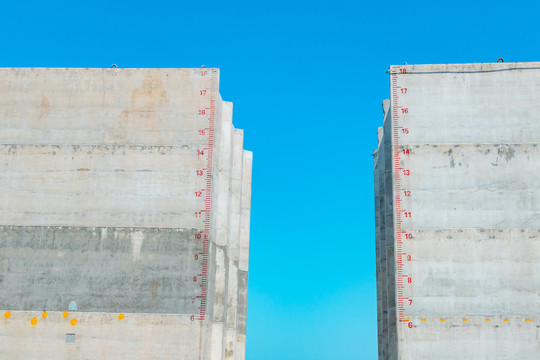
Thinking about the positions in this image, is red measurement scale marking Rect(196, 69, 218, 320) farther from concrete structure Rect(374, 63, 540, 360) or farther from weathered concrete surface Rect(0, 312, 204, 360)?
concrete structure Rect(374, 63, 540, 360)

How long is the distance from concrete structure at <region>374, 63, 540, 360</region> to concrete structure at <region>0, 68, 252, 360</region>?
24.5ft

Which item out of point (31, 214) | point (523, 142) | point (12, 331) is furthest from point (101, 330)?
point (523, 142)

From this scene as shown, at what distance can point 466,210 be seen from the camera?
26250 millimetres

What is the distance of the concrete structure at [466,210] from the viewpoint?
A: 25.2 metres

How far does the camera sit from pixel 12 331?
25.9 metres

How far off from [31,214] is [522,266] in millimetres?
18602

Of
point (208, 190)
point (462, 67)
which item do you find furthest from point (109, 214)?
point (462, 67)

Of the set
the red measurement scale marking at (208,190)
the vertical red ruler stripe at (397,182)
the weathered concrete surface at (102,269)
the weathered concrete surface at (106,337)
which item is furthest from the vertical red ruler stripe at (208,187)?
the vertical red ruler stripe at (397,182)

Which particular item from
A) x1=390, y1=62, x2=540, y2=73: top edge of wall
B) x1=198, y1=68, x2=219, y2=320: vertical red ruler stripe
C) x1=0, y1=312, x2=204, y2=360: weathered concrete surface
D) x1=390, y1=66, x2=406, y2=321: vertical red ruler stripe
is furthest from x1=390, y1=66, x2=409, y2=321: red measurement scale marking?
x1=0, y1=312, x2=204, y2=360: weathered concrete surface

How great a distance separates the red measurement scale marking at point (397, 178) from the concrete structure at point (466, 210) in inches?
1.5

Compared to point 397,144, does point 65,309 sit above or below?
below

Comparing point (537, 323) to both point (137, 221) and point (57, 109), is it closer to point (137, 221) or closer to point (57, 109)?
point (137, 221)

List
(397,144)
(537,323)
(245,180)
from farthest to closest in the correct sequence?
1. (245,180)
2. (397,144)
3. (537,323)

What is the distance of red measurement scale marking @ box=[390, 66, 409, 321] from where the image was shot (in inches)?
1005
